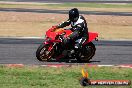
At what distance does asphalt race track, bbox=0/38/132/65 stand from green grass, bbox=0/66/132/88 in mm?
2166

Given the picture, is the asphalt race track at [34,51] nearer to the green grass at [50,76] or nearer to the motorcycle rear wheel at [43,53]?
the motorcycle rear wheel at [43,53]

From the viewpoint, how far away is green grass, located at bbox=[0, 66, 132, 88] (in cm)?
1197

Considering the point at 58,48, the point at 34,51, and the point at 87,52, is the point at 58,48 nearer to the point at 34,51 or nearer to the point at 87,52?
the point at 87,52

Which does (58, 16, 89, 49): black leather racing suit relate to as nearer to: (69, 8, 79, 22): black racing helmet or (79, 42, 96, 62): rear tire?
(69, 8, 79, 22): black racing helmet

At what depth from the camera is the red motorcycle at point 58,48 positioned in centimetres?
1727

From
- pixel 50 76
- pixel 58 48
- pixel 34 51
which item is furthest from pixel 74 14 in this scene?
pixel 50 76

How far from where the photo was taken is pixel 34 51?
20.2 m

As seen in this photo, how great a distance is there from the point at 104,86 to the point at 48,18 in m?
29.6

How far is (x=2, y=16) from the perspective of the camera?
41125 mm

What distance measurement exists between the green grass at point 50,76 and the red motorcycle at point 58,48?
194cm

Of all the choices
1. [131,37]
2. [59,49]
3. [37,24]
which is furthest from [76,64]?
[37,24]

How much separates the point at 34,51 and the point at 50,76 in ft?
22.9

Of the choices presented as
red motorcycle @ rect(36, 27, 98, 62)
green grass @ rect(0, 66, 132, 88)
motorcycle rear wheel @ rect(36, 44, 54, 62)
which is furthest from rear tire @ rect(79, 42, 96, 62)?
green grass @ rect(0, 66, 132, 88)

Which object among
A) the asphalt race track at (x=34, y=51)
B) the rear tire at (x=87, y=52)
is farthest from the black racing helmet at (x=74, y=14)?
the asphalt race track at (x=34, y=51)
